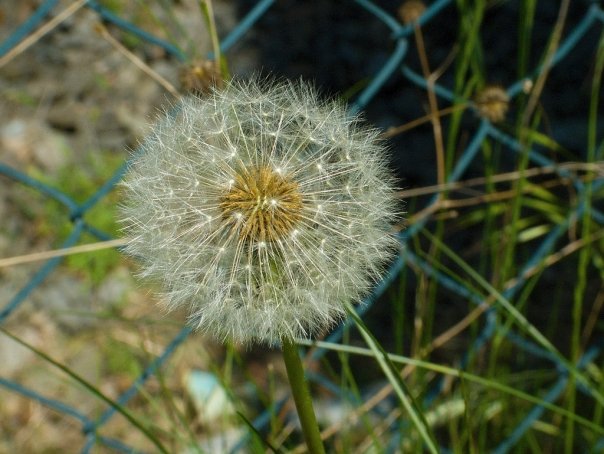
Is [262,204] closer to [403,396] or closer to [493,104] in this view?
[403,396]

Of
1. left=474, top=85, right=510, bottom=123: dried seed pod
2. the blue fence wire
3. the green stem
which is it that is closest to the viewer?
the green stem

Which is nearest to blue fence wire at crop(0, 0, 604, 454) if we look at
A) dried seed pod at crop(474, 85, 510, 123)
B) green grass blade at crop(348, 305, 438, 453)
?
dried seed pod at crop(474, 85, 510, 123)

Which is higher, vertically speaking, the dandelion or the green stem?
the dandelion

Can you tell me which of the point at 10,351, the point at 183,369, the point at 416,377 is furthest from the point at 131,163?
the point at 10,351

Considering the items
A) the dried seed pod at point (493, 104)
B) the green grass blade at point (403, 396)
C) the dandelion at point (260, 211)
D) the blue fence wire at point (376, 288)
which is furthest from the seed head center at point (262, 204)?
the dried seed pod at point (493, 104)

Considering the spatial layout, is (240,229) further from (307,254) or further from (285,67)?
(285,67)

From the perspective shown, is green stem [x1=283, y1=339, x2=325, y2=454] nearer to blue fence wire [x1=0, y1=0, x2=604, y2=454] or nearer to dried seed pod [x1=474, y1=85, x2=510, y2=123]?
blue fence wire [x1=0, y1=0, x2=604, y2=454]

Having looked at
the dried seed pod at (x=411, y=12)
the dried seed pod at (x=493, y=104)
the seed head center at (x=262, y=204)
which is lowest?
the seed head center at (x=262, y=204)

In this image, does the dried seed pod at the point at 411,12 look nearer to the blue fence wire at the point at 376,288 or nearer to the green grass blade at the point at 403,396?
the blue fence wire at the point at 376,288
